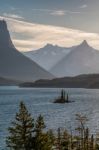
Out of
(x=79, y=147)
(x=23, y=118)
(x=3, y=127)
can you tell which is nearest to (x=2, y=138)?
(x=3, y=127)

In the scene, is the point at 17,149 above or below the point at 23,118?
below

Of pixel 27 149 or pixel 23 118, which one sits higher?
pixel 23 118

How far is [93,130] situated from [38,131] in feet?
212

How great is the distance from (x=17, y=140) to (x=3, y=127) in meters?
72.6

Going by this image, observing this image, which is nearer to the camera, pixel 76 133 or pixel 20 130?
pixel 20 130

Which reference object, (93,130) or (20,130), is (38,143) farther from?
(93,130)

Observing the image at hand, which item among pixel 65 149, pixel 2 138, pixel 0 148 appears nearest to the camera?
pixel 65 149

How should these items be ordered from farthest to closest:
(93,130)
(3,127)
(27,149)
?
1. (3,127)
2. (93,130)
3. (27,149)

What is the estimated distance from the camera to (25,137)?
56.3m

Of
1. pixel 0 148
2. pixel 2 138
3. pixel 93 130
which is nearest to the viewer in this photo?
pixel 0 148

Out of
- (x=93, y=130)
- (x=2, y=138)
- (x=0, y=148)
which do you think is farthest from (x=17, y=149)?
(x=93, y=130)

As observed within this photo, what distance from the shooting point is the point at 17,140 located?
56719 mm

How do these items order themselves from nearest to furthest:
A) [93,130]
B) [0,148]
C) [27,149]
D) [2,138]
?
[27,149] < [0,148] < [2,138] < [93,130]

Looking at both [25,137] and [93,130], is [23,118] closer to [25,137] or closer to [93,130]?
[25,137]
